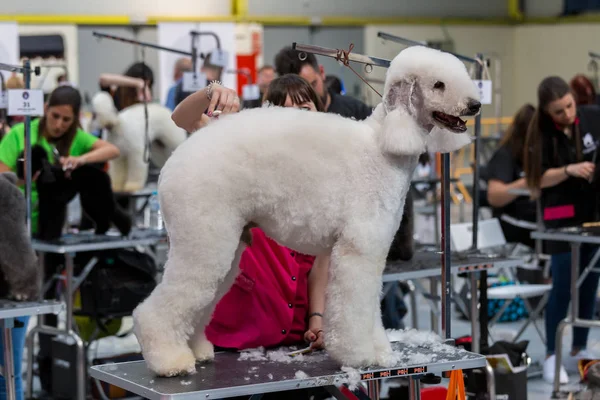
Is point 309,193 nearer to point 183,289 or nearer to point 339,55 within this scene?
point 183,289

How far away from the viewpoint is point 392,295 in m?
4.11

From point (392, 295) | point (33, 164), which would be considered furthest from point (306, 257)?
point (33, 164)

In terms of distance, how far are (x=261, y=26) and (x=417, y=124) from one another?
37.4 feet

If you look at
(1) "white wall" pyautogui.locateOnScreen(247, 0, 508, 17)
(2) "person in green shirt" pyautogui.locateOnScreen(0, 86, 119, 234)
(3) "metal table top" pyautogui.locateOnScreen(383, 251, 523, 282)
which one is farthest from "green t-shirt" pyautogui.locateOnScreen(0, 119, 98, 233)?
(1) "white wall" pyautogui.locateOnScreen(247, 0, 508, 17)

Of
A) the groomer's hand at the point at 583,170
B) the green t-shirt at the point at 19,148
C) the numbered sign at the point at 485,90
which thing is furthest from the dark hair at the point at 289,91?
the groomer's hand at the point at 583,170

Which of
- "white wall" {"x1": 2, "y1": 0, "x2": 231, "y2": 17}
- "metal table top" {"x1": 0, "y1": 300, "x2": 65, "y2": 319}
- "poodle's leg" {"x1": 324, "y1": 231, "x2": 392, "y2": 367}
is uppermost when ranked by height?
"white wall" {"x1": 2, "y1": 0, "x2": 231, "y2": 17}

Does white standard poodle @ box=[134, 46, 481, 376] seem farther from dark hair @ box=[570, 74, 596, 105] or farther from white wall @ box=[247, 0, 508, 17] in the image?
white wall @ box=[247, 0, 508, 17]

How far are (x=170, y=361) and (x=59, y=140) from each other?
8.62 ft

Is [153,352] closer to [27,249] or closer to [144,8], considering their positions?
[27,249]

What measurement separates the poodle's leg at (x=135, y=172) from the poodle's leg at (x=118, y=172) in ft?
0.08

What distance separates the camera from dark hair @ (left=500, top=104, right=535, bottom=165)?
16.4 feet

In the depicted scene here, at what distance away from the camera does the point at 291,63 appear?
12.7 ft

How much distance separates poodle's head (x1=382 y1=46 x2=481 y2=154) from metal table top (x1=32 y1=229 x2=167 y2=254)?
231cm

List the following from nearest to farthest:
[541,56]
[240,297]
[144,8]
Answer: [240,297] < [144,8] < [541,56]
